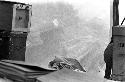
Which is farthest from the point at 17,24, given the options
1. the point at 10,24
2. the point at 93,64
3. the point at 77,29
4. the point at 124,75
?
the point at 77,29

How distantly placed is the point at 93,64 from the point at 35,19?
2014cm

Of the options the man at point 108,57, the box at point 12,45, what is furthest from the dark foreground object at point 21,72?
the man at point 108,57

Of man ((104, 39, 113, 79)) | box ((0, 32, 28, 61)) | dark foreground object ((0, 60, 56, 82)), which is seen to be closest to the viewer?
dark foreground object ((0, 60, 56, 82))

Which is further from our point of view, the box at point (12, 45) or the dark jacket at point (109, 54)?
the dark jacket at point (109, 54)

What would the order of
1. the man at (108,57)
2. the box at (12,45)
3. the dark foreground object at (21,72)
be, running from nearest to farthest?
the dark foreground object at (21,72) → the box at (12,45) → the man at (108,57)

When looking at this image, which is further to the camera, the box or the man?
the man

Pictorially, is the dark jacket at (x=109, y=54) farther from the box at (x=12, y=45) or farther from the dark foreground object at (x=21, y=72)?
the dark foreground object at (x=21, y=72)

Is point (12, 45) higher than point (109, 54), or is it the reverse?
point (12, 45)

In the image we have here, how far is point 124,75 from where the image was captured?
3842 mm

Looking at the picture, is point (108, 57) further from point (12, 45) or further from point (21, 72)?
point (21, 72)

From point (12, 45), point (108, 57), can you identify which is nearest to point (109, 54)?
point (108, 57)

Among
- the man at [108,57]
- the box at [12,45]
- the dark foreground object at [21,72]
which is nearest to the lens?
the dark foreground object at [21,72]

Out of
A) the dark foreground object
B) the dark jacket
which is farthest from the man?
the dark foreground object

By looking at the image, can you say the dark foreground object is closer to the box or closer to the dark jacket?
the box
